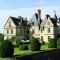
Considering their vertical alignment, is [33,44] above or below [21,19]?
below

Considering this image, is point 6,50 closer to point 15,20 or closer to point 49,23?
point 49,23

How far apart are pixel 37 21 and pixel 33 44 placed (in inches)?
1138

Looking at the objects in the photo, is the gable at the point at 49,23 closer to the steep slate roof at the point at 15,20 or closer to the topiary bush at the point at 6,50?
the steep slate roof at the point at 15,20

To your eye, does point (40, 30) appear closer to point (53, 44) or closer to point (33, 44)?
point (53, 44)

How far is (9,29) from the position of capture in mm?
61781

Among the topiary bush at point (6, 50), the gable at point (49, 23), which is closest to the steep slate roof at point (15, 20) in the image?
the gable at point (49, 23)

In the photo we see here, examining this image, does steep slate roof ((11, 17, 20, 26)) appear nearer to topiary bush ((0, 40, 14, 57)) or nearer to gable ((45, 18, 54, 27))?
gable ((45, 18, 54, 27))

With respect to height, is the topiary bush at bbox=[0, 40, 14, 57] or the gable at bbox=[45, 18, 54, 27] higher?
the gable at bbox=[45, 18, 54, 27]

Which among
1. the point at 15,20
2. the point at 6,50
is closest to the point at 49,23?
the point at 15,20

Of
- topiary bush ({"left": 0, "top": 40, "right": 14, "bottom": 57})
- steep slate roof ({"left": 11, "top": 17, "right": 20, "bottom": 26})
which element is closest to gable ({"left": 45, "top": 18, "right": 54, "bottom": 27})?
steep slate roof ({"left": 11, "top": 17, "right": 20, "bottom": 26})

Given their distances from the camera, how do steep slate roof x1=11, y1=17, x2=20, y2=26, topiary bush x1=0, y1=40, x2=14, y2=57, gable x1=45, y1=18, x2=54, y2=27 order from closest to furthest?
topiary bush x1=0, y1=40, x2=14, y2=57
gable x1=45, y1=18, x2=54, y2=27
steep slate roof x1=11, y1=17, x2=20, y2=26

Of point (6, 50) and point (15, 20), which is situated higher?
point (15, 20)

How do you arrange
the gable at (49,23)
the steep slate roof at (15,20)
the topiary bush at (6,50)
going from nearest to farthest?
the topiary bush at (6,50), the gable at (49,23), the steep slate roof at (15,20)

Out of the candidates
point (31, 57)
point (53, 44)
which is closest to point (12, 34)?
point (53, 44)
